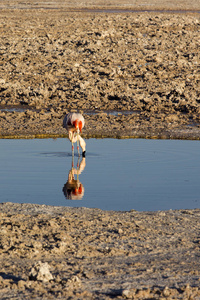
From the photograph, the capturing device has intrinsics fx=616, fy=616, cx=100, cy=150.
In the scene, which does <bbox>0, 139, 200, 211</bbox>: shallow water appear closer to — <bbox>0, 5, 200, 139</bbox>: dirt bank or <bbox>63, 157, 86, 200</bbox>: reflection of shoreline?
<bbox>63, 157, 86, 200</bbox>: reflection of shoreline

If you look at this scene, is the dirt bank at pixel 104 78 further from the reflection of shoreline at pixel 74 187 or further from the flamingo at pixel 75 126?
the reflection of shoreline at pixel 74 187

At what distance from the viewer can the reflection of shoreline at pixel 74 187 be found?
953 centimetres

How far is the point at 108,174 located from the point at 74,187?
3.07ft

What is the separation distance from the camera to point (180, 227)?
7.62 m

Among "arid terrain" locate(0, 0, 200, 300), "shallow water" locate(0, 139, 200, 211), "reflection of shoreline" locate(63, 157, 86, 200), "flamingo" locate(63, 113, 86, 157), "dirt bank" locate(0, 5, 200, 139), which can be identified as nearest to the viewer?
"arid terrain" locate(0, 0, 200, 300)

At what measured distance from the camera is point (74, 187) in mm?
9977

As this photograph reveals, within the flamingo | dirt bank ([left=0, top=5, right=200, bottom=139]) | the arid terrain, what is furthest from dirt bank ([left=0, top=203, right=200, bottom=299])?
dirt bank ([left=0, top=5, right=200, bottom=139])

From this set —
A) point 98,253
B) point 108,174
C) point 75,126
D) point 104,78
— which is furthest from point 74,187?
point 104,78

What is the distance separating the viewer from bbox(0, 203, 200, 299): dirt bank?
561cm

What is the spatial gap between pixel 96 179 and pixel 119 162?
4.39 ft

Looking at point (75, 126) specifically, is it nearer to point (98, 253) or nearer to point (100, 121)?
point (100, 121)

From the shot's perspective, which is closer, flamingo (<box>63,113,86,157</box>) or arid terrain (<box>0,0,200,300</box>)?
arid terrain (<box>0,0,200,300</box>)

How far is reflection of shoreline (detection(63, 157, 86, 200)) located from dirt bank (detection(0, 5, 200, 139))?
3416mm

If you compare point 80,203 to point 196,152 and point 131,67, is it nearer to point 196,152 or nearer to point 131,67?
point 196,152
